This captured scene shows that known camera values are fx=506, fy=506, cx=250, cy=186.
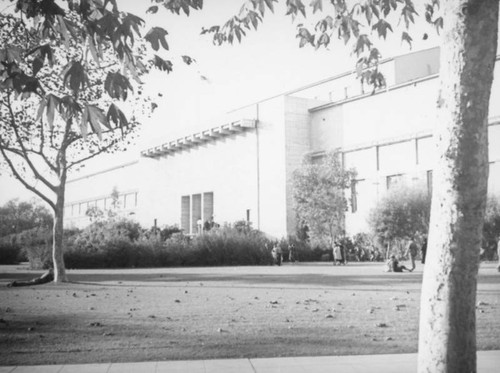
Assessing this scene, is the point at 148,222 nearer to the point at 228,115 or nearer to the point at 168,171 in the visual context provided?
the point at 168,171

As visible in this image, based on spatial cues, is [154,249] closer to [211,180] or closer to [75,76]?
[75,76]

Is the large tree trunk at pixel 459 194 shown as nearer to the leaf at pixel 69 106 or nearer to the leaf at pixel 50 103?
the leaf at pixel 69 106

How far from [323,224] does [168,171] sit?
33.3 metres

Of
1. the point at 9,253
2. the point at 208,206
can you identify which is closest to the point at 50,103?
the point at 9,253

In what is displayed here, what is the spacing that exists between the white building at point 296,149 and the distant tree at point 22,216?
15419 mm

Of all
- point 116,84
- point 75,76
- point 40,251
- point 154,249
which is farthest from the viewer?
point 154,249

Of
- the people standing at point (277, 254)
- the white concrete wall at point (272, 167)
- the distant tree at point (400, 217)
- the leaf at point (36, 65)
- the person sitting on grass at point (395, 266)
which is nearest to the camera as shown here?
the leaf at point (36, 65)

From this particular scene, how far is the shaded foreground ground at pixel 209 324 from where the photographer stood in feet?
19.4

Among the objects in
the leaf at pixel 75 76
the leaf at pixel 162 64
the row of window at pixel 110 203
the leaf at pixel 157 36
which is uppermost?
the row of window at pixel 110 203

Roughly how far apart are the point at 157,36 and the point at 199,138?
Result: 195 feet

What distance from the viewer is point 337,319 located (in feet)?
27.0

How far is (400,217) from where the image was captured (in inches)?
1428

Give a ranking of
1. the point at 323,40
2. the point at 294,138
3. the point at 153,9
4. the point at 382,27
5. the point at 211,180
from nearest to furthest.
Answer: the point at 153,9 < the point at 382,27 < the point at 323,40 < the point at 294,138 < the point at 211,180

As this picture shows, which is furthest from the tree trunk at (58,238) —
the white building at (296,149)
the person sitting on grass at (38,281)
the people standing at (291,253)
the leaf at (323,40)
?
the white building at (296,149)
